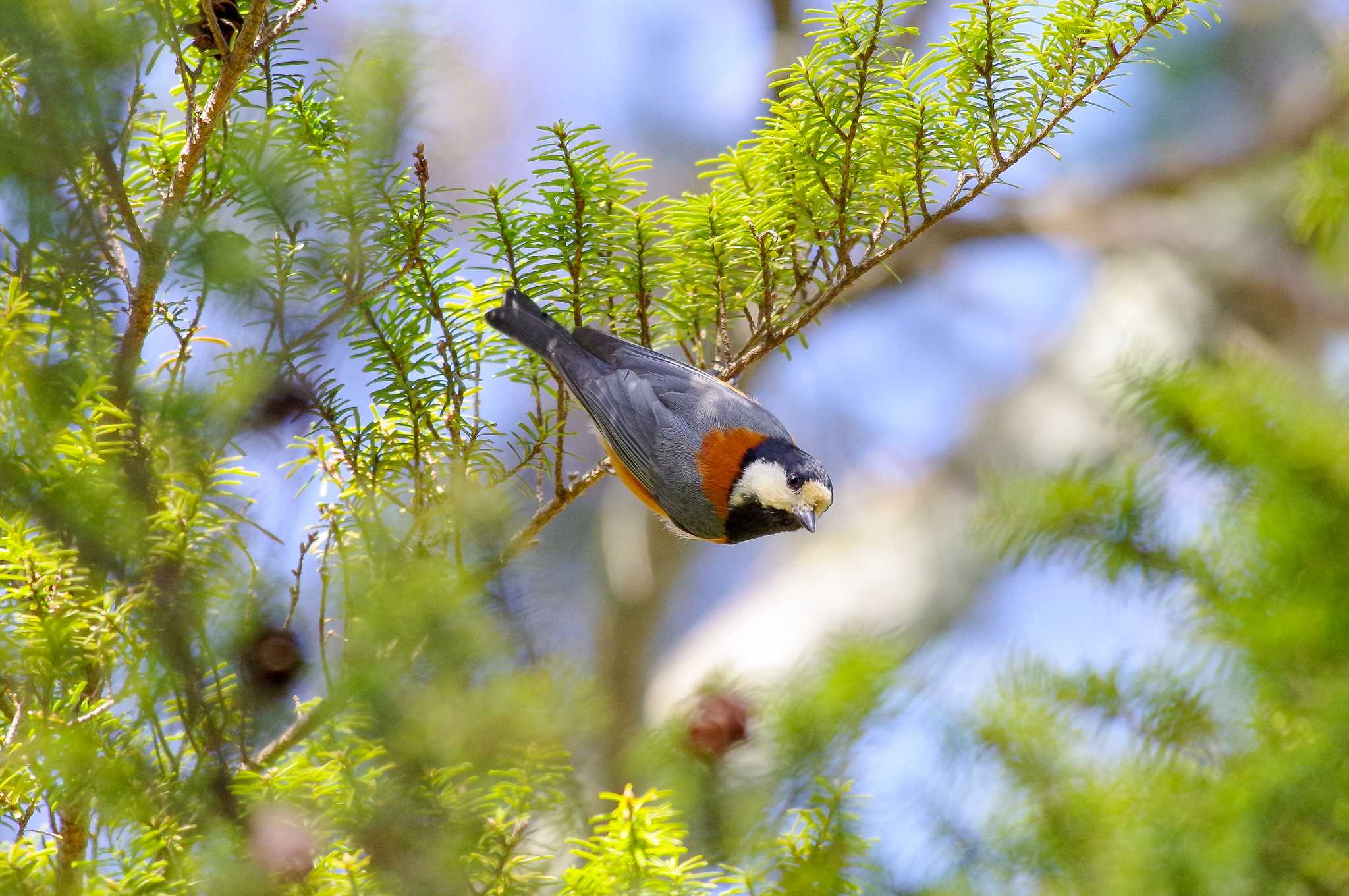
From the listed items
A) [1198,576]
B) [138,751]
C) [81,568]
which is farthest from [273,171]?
[1198,576]

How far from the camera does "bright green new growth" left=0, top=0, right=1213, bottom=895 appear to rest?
0.67m

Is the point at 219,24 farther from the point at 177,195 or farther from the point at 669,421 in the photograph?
the point at 669,421

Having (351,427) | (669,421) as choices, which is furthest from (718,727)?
(669,421)

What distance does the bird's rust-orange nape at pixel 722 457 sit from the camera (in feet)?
5.97

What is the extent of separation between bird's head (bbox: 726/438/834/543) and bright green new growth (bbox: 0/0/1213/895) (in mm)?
487

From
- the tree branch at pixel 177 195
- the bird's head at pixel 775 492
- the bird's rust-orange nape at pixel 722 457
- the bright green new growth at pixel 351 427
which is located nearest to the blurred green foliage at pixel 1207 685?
the bright green new growth at pixel 351 427

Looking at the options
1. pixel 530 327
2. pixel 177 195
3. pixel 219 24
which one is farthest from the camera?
pixel 530 327

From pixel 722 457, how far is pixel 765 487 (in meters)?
0.09

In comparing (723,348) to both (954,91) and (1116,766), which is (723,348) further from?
(1116,766)

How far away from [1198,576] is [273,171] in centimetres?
104

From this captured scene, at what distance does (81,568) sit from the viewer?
750mm

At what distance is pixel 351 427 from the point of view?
3.91 ft

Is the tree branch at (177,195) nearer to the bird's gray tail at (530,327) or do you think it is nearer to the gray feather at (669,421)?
the bird's gray tail at (530,327)

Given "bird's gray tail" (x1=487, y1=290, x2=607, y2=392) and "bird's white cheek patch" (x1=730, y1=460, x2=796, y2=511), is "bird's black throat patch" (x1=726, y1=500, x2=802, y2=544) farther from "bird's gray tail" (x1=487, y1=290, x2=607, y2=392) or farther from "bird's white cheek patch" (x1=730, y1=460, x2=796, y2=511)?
"bird's gray tail" (x1=487, y1=290, x2=607, y2=392)
